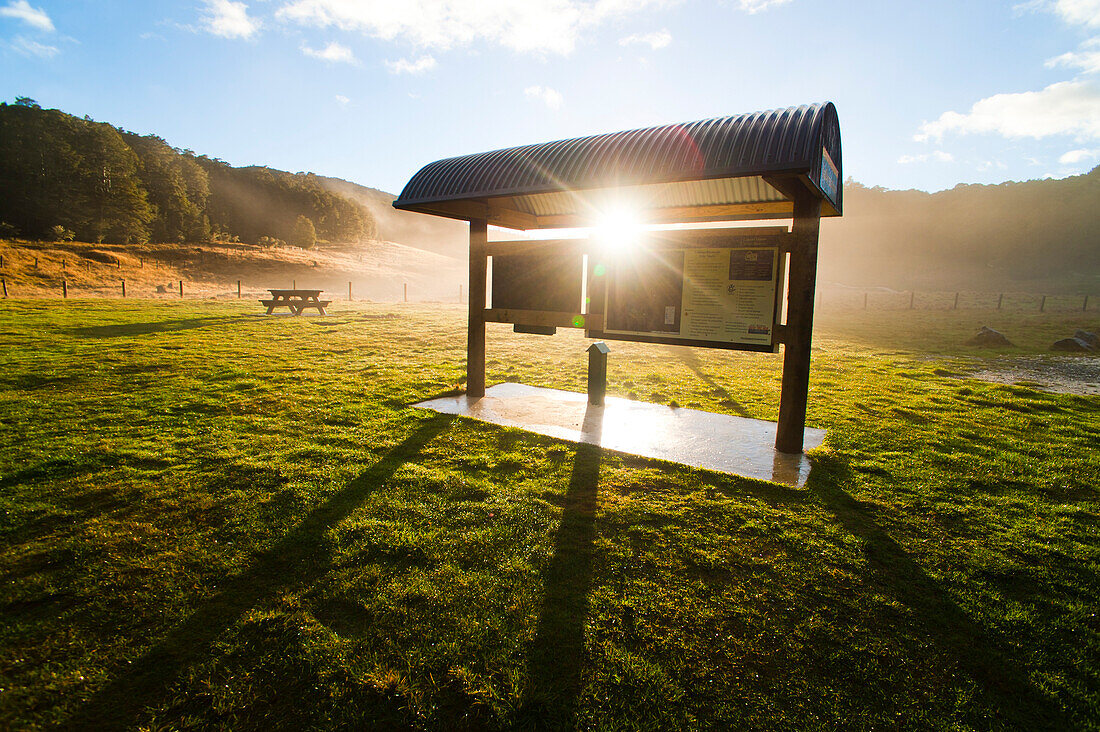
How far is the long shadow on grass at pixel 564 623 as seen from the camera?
2.38 metres

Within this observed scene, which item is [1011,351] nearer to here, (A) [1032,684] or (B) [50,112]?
(A) [1032,684]

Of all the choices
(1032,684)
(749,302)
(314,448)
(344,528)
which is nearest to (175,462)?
(314,448)

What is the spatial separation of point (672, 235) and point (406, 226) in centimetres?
17539

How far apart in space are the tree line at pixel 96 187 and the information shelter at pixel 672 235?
→ 203 ft

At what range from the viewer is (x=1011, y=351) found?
16547 mm

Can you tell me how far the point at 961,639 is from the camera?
113 inches

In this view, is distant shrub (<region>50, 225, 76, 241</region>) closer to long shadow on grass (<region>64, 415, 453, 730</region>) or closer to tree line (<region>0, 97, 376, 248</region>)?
tree line (<region>0, 97, 376, 248</region>)

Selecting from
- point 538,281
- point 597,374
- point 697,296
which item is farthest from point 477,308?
point 697,296

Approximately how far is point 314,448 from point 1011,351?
2111cm

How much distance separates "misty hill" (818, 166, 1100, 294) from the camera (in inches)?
2894

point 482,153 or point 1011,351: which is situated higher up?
point 482,153

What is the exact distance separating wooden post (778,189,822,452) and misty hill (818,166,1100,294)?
7332cm

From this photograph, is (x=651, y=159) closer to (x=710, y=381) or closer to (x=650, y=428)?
(x=650, y=428)

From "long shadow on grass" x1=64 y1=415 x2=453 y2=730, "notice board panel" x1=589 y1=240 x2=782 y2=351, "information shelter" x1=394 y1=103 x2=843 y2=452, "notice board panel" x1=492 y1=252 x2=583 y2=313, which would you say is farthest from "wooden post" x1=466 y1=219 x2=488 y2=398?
"long shadow on grass" x1=64 y1=415 x2=453 y2=730
